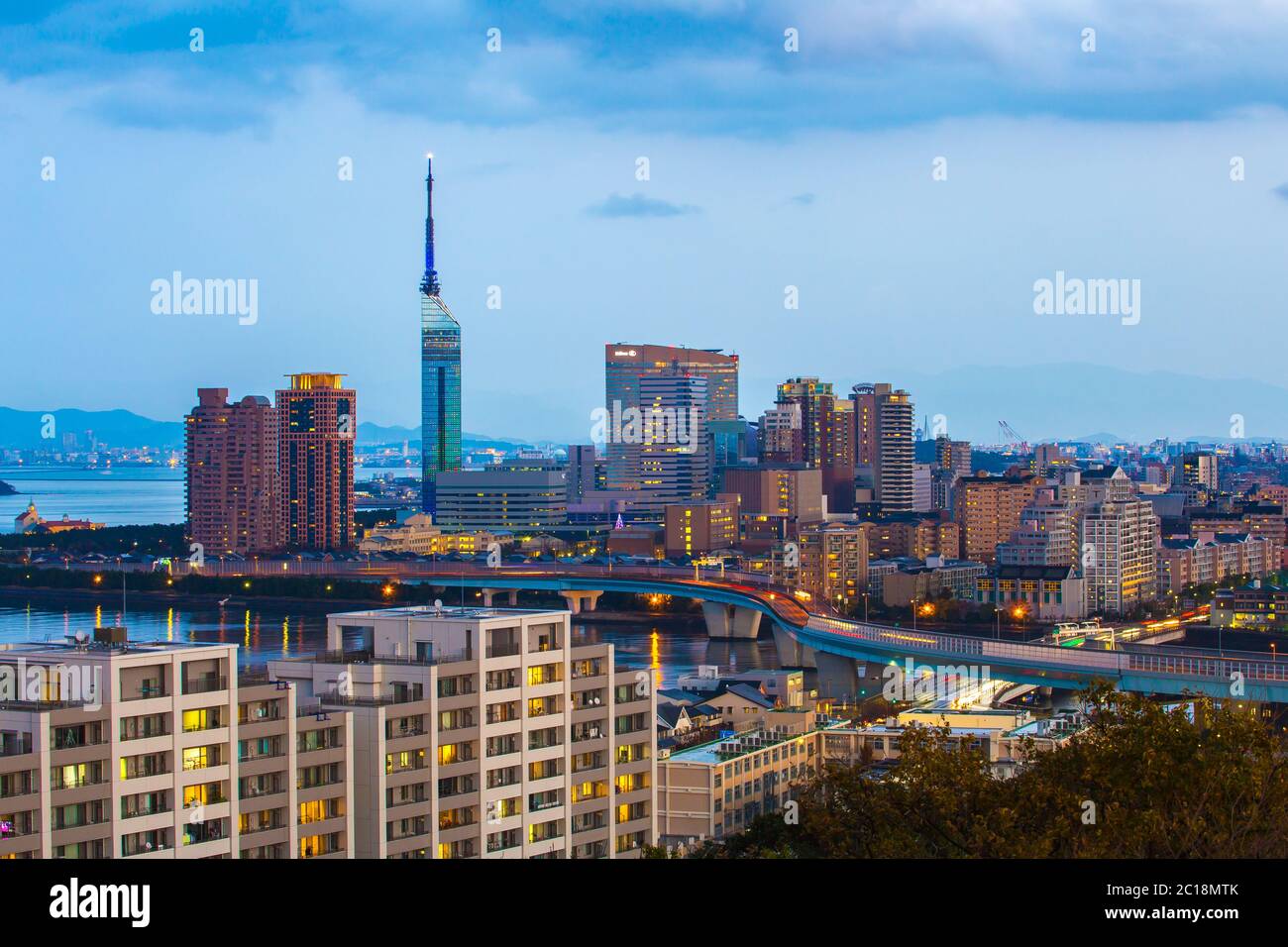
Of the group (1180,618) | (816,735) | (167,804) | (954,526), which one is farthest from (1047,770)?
(954,526)

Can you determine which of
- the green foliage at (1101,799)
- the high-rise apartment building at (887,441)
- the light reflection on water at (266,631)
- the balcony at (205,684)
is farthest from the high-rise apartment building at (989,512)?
the green foliage at (1101,799)

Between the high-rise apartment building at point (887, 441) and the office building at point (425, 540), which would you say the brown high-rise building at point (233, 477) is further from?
the high-rise apartment building at point (887, 441)

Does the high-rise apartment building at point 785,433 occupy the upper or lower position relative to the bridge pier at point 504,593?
upper

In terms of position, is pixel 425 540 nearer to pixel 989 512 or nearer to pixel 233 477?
pixel 233 477

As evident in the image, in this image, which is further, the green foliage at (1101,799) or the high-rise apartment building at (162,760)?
the high-rise apartment building at (162,760)

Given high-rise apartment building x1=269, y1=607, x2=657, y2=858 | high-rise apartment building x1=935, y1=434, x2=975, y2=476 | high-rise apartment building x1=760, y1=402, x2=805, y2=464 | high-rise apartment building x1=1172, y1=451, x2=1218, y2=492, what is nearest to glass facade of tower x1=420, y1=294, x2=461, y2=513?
high-rise apartment building x1=760, y1=402, x2=805, y2=464
